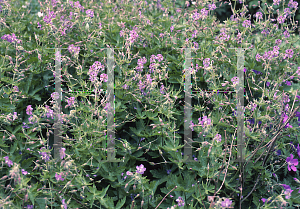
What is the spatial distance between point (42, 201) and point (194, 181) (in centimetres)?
107

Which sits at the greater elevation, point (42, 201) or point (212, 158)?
point (212, 158)

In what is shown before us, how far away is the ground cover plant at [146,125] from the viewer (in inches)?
76.7

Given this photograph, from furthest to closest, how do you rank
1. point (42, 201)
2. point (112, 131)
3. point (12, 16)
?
point (12, 16)
point (112, 131)
point (42, 201)

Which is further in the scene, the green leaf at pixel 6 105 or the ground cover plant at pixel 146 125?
the green leaf at pixel 6 105

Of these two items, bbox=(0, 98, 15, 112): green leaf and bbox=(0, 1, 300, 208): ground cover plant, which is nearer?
bbox=(0, 1, 300, 208): ground cover plant

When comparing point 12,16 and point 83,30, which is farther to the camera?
point 12,16

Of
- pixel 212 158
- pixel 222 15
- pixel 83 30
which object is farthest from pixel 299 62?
pixel 222 15

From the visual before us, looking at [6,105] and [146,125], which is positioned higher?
[6,105]

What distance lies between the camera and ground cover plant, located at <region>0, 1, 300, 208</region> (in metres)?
1.95

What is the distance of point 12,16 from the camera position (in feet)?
10.2

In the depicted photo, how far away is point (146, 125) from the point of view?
2416mm

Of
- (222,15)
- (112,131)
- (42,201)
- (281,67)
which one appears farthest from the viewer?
Result: (222,15)

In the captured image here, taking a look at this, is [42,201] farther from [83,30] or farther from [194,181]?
[83,30]

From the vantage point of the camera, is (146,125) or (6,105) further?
(146,125)
